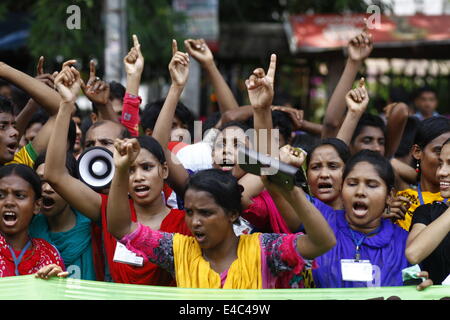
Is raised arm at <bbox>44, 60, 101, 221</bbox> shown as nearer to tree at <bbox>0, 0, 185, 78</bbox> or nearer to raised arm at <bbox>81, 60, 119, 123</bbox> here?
raised arm at <bbox>81, 60, 119, 123</bbox>

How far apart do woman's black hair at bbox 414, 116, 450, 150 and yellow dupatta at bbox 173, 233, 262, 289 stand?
1.50 metres

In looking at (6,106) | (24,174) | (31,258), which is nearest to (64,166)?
(24,174)

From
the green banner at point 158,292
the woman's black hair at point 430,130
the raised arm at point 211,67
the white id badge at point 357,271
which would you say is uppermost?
the raised arm at point 211,67

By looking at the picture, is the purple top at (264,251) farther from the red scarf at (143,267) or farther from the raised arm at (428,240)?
the raised arm at (428,240)

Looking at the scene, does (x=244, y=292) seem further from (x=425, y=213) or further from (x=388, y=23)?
(x=388, y=23)

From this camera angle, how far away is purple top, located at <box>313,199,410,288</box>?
3.78 meters

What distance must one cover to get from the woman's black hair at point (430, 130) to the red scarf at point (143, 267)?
5.11 ft

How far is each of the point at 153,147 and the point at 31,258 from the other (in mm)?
832

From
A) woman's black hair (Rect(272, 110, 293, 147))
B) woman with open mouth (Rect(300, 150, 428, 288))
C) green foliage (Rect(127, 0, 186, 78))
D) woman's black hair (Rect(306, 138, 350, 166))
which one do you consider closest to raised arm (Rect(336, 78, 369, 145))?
woman's black hair (Rect(306, 138, 350, 166))

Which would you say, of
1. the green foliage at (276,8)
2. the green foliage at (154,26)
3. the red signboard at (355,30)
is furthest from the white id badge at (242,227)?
the green foliage at (276,8)

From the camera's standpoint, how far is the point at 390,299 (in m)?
3.48

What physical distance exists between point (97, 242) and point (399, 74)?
8.27m

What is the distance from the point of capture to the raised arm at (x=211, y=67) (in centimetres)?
544

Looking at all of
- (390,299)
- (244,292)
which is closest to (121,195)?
(244,292)
